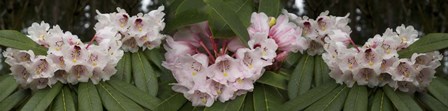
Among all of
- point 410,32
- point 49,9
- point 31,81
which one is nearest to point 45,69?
point 31,81

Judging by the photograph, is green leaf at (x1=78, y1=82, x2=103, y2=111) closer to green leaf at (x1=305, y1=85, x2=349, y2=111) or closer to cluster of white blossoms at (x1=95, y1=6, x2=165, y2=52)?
cluster of white blossoms at (x1=95, y1=6, x2=165, y2=52)

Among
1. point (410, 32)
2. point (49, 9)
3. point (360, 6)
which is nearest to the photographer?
point (410, 32)

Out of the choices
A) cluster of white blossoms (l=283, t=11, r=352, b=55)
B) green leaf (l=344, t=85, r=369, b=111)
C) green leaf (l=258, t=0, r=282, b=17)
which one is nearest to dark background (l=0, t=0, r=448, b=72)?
cluster of white blossoms (l=283, t=11, r=352, b=55)

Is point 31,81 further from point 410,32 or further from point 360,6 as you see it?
point 360,6

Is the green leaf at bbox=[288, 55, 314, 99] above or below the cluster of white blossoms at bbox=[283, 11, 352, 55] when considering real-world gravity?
below

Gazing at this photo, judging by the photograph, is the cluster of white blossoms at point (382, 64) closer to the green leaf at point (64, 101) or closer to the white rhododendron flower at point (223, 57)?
the white rhododendron flower at point (223, 57)

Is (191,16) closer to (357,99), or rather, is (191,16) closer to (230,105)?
(230,105)
